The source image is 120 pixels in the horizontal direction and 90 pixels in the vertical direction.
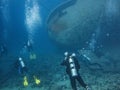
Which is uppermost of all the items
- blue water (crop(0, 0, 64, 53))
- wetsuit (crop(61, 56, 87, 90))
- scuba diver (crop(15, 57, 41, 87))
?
blue water (crop(0, 0, 64, 53))

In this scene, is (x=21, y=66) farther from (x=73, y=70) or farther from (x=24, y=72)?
(x=73, y=70)

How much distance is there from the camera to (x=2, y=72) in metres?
17.6

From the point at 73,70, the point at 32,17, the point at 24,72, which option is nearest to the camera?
the point at 73,70

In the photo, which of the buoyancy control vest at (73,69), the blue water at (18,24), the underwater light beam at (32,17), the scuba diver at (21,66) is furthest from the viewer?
the underwater light beam at (32,17)

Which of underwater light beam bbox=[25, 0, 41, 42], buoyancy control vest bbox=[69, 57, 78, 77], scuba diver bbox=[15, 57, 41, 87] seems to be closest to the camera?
buoyancy control vest bbox=[69, 57, 78, 77]

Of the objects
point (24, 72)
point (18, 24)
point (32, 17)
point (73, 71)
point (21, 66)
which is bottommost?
point (73, 71)

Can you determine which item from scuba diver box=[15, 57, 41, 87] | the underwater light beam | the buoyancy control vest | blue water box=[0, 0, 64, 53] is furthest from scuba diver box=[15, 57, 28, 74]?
the underwater light beam

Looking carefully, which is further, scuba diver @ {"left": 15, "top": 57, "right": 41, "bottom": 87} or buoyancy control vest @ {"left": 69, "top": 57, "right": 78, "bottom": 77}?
scuba diver @ {"left": 15, "top": 57, "right": 41, "bottom": 87}

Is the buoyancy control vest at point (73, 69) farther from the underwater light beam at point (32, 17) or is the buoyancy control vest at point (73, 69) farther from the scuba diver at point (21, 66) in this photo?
the underwater light beam at point (32, 17)

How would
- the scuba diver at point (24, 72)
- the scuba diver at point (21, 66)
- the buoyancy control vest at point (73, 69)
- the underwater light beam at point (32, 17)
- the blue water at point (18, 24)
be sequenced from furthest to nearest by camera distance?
1. the underwater light beam at point (32, 17)
2. the blue water at point (18, 24)
3. the scuba diver at point (21, 66)
4. the scuba diver at point (24, 72)
5. the buoyancy control vest at point (73, 69)

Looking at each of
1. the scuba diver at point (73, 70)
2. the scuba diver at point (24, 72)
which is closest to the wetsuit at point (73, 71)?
the scuba diver at point (73, 70)

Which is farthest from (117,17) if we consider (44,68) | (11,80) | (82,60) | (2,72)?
(2,72)

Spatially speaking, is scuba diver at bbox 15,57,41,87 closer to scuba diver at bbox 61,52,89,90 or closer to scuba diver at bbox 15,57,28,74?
scuba diver at bbox 15,57,28,74

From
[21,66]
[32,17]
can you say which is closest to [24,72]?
[21,66]
